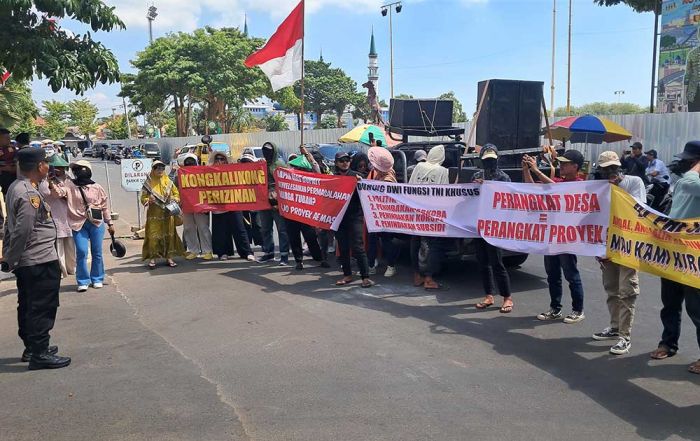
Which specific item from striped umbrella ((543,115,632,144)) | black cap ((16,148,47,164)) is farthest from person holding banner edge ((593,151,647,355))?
striped umbrella ((543,115,632,144))

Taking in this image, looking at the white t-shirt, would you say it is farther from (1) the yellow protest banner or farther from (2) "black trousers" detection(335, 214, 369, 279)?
(2) "black trousers" detection(335, 214, 369, 279)

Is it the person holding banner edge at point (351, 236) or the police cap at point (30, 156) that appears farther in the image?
the person holding banner edge at point (351, 236)

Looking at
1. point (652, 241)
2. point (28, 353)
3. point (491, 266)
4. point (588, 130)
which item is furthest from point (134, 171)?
point (588, 130)

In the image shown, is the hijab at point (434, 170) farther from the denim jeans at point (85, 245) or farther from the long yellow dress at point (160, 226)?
the denim jeans at point (85, 245)

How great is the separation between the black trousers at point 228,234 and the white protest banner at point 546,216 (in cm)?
428

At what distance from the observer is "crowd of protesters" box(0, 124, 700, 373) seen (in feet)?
16.2

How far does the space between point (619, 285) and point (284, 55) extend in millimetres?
6370

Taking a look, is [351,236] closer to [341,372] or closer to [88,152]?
[341,372]

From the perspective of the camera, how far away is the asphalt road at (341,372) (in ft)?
12.6

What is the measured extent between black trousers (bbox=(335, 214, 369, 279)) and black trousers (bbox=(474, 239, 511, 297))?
159cm

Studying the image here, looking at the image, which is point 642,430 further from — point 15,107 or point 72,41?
point 15,107

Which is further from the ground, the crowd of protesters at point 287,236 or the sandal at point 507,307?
the crowd of protesters at point 287,236

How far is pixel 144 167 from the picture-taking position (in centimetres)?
1221

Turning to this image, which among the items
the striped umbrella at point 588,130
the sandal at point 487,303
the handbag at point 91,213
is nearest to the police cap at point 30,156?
the handbag at point 91,213
